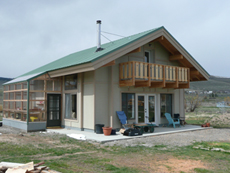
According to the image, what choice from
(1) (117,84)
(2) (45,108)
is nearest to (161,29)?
(1) (117,84)

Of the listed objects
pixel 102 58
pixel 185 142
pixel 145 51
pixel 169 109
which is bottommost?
pixel 185 142

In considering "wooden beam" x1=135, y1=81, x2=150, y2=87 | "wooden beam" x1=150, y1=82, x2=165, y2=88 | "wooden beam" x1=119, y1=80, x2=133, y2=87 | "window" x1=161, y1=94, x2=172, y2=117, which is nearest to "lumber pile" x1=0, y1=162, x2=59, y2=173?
"wooden beam" x1=119, y1=80, x2=133, y2=87

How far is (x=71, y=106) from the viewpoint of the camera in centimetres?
1281

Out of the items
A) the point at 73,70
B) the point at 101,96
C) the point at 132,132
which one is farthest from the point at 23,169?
the point at 101,96

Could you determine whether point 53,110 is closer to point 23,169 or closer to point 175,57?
point 175,57

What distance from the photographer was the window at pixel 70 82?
1260cm

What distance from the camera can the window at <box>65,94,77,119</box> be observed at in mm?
12555

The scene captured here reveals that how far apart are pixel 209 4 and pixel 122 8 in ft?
12.6

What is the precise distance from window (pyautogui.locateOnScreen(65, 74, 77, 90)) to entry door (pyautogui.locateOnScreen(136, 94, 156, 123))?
3.43 meters

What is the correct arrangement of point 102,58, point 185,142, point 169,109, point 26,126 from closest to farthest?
point 185,142, point 102,58, point 26,126, point 169,109

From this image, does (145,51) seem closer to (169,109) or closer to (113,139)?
(169,109)

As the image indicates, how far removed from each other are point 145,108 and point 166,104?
6.26 ft

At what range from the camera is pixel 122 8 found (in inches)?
435

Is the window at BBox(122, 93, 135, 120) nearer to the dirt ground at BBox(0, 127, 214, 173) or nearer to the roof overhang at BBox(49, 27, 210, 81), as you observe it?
the roof overhang at BBox(49, 27, 210, 81)
